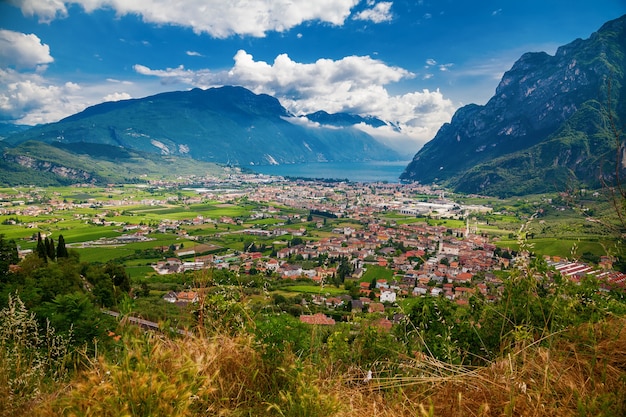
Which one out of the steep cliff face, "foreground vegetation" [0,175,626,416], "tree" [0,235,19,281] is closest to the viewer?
"foreground vegetation" [0,175,626,416]

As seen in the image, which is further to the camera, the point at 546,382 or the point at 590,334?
the point at 590,334

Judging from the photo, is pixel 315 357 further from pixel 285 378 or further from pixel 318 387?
pixel 318 387

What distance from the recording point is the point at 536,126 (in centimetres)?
15338

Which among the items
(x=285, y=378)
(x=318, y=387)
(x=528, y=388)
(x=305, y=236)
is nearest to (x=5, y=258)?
(x=285, y=378)

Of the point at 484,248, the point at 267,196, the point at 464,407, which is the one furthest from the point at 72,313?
the point at 267,196

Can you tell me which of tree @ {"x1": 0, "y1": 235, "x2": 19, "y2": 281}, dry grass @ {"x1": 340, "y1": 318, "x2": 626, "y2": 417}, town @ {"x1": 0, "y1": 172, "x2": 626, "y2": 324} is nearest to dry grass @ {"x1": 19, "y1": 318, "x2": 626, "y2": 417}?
dry grass @ {"x1": 340, "y1": 318, "x2": 626, "y2": 417}

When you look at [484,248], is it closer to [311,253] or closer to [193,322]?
[311,253]

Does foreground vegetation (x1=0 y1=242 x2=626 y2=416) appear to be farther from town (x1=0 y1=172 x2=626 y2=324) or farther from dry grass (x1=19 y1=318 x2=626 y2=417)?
town (x1=0 y1=172 x2=626 y2=324)

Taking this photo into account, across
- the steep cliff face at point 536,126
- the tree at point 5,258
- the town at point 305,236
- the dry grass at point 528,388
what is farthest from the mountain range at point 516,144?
the dry grass at point 528,388

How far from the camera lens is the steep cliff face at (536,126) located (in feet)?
381

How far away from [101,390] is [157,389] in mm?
374

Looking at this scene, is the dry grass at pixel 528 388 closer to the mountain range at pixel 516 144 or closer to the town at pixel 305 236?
the town at pixel 305 236

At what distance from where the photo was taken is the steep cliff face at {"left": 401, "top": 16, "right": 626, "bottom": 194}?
11625 centimetres

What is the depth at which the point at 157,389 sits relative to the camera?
1.35 meters
